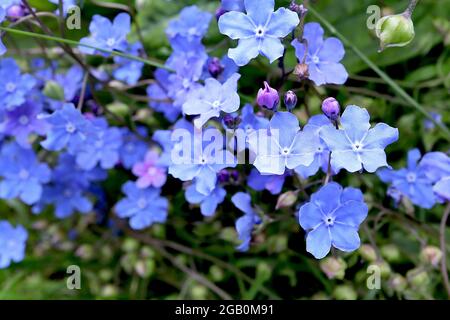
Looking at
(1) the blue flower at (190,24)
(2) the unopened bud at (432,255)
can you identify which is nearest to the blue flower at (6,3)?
(1) the blue flower at (190,24)

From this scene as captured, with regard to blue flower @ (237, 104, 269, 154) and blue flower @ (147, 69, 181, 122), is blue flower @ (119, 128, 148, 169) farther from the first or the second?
blue flower @ (237, 104, 269, 154)

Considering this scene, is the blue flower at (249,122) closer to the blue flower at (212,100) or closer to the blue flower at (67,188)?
the blue flower at (212,100)

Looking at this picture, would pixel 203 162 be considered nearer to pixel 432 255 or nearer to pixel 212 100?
pixel 212 100

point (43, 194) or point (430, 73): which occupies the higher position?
point (430, 73)

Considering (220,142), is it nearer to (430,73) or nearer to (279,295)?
(279,295)

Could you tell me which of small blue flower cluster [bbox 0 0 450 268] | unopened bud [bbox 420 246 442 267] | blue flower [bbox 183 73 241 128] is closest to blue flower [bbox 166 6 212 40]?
small blue flower cluster [bbox 0 0 450 268]

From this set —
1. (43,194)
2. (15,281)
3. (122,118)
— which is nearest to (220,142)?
(122,118)
